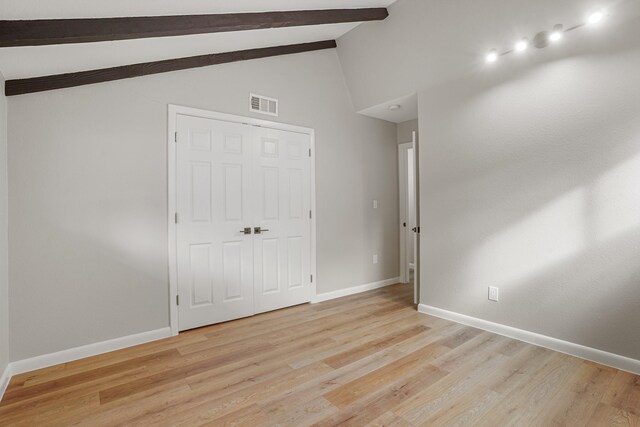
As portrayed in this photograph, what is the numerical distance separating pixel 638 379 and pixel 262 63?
420 centimetres

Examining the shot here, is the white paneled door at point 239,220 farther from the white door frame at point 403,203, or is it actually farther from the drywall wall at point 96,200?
the white door frame at point 403,203

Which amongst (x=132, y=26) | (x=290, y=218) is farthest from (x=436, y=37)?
(x=132, y=26)

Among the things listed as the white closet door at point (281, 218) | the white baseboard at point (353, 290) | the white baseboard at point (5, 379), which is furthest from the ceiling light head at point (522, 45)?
the white baseboard at point (5, 379)

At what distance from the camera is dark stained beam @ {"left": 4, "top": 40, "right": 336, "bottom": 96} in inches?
90.5

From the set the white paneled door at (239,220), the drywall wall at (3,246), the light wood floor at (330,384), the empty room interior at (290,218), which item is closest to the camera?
the light wood floor at (330,384)

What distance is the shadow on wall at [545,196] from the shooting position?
7.38 feet

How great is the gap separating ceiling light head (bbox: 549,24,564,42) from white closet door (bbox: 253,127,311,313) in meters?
2.51

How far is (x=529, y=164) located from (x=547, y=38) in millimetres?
1018

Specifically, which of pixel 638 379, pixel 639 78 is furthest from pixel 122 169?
pixel 638 379

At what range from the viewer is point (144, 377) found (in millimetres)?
2238

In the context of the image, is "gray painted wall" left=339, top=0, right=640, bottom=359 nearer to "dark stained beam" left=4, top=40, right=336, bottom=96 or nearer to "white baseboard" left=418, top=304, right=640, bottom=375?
"white baseboard" left=418, top=304, right=640, bottom=375

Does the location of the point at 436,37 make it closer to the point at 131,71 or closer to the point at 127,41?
the point at 127,41

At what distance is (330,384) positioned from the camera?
2.10m

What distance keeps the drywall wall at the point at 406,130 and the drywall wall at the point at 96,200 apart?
7.00 feet
